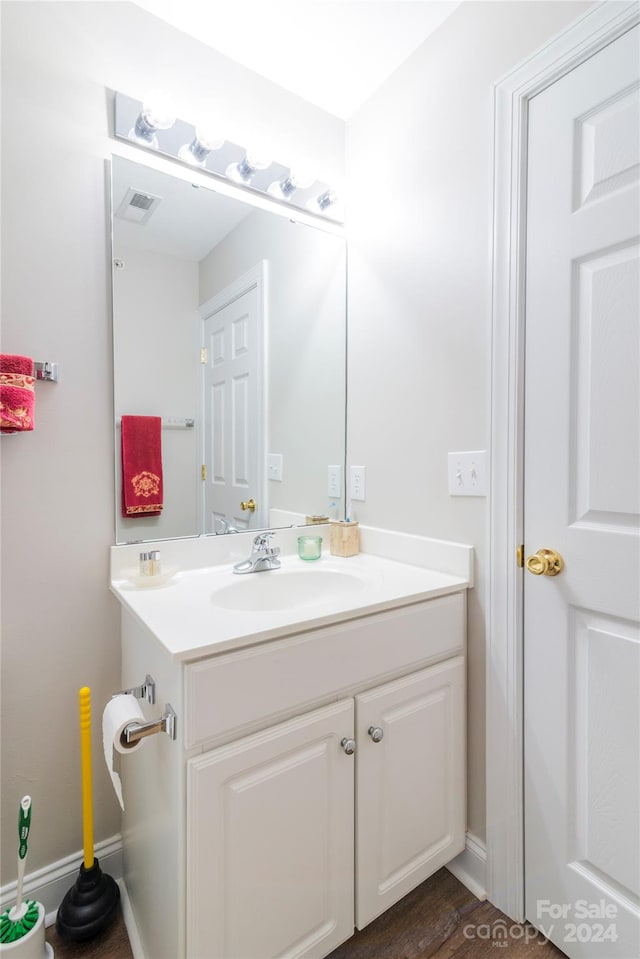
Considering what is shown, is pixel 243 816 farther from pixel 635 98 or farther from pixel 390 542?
pixel 635 98

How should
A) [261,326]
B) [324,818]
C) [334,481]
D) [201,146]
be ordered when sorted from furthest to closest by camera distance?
[334,481]
[261,326]
[201,146]
[324,818]

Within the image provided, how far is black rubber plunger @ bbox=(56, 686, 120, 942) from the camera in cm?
113

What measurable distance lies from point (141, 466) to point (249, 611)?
0.51 meters

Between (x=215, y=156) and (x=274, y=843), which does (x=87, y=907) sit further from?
(x=215, y=156)

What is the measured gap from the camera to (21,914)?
3.49 ft

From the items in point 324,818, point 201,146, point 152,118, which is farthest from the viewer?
point 201,146

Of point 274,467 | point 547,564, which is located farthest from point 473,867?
point 274,467

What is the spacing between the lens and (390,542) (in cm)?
155

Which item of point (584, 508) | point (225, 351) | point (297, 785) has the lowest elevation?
point (297, 785)

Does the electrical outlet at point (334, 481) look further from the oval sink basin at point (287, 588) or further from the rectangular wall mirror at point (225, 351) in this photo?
the oval sink basin at point (287, 588)

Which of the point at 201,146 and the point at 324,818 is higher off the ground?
the point at 201,146

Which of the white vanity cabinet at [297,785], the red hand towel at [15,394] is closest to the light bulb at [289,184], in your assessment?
the red hand towel at [15,394]

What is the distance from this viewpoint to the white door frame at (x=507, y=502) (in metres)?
1.16

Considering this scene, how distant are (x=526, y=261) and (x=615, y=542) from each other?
70 cm
